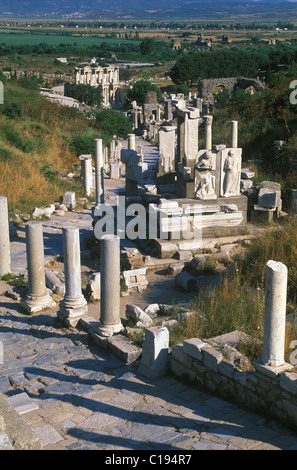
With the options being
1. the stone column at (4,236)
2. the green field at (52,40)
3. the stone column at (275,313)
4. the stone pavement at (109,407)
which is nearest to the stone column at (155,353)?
the stone pavement at (109,407)

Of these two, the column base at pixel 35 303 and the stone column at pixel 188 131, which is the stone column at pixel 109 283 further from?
the stone column at pixel 188 131

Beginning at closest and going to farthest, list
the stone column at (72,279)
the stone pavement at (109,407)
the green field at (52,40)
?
1. the stone pavement at (109,407)
2. the stone column at (72,279)
3. the green field at (52,40)

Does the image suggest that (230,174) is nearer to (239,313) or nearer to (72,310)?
(72,310)

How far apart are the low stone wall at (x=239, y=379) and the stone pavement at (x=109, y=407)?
13cm

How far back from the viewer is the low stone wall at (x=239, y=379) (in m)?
5.73

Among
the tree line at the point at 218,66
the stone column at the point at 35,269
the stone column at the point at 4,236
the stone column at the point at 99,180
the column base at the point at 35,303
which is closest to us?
the stone column at the point at 35,269

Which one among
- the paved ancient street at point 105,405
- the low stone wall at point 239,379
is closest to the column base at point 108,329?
the paved ancient street at point 105,405

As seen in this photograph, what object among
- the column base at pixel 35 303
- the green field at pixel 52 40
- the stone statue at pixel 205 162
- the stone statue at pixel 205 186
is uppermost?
the green field at pixel 52 40

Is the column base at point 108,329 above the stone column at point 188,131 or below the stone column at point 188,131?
below

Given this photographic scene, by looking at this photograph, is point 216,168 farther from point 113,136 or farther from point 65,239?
point 113,136

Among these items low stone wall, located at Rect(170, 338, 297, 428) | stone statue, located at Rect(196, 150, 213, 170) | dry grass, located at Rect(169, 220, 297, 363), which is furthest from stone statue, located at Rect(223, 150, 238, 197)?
low stone wall, located at Rect(170, 338, 297, 428)

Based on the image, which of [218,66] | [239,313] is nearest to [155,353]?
[239,313]

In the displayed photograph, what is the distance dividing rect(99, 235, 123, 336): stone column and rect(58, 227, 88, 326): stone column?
87 cm

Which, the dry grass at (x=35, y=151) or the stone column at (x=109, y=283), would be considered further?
the dry grass at (x=35, y=151)
